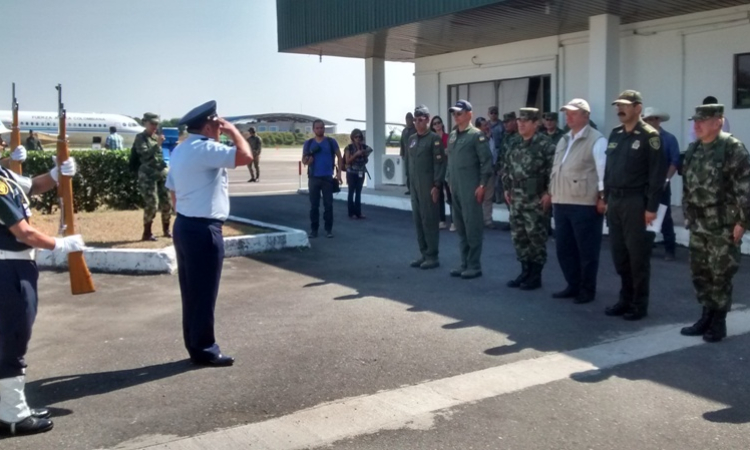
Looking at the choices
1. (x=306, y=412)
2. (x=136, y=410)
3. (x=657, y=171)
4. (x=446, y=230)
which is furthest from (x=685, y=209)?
(x=446, y=230)

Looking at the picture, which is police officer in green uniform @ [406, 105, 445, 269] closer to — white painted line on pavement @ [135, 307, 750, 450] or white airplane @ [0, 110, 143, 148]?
white painted line on pavement @ [135, 307, 750, 450]

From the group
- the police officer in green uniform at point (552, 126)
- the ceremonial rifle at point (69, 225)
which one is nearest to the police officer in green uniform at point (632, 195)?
the police officer in green uniform at point (552, 126)

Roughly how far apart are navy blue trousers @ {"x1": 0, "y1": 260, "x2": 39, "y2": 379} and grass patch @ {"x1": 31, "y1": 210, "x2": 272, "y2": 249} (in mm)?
5736

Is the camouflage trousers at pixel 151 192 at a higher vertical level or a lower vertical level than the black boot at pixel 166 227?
higher

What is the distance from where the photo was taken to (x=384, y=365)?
583cm

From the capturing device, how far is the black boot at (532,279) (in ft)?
27.5

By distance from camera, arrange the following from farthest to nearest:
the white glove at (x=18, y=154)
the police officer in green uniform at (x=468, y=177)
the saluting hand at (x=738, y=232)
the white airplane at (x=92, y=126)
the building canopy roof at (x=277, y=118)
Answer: the building canopy roof at (x=277, y=118) → the white airplane at (x=92, y=126) → the police officer in green uniform at (x=468, y=177) → the saluting hand at (x=738, y=232) → the white glove at (x=18, y=154)

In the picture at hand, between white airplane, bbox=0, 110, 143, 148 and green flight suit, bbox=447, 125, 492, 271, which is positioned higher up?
white airplane, bbox=0, 110, 143, 148

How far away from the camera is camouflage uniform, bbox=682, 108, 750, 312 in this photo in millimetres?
6145

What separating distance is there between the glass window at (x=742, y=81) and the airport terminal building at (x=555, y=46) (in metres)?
0.02

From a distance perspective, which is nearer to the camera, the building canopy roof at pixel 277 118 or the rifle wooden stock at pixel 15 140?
the rifle wooden stock at pixel 15 140

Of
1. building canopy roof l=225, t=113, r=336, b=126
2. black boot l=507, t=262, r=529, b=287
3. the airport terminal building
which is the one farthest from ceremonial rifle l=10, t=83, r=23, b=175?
building canopy roof l=225, t=113, r=336, b=126

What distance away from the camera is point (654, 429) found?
15.0 ft

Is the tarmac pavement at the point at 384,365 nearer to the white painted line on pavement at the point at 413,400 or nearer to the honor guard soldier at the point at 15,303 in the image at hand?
the white painted line on pavement at the point at 413,400
